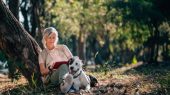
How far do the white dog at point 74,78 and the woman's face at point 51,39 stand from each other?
0.86 metres

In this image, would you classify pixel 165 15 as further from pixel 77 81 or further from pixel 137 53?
pixel 137 53

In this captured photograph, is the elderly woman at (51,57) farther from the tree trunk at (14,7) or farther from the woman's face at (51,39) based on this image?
the tree trunk at (14,7)

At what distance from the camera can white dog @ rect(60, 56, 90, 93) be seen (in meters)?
9.04

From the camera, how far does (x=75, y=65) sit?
29.7 ft

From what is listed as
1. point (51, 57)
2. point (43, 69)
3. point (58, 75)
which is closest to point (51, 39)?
point (51, 57)

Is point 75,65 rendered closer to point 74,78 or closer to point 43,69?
point 74,78

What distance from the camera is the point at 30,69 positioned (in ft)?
34.8

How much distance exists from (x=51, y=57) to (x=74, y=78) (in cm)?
93

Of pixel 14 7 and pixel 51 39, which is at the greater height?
pixel 14 7

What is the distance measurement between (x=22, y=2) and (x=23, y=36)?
1116 centimetres

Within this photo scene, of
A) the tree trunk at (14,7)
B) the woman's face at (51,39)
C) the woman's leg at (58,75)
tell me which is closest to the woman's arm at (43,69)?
the woman's leg at (58,75)

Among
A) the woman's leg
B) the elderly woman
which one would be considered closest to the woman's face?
the elderly woman

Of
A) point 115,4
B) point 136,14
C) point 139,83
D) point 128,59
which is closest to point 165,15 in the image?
point 136,14

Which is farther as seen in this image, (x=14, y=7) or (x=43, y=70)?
(x=14, y=7)
